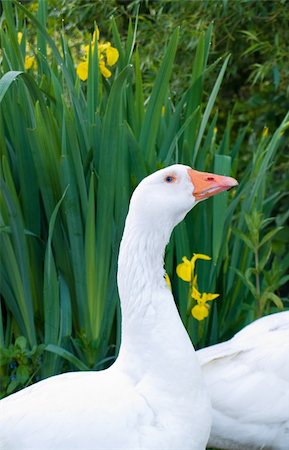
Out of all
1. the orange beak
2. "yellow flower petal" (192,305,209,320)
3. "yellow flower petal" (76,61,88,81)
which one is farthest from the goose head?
"yellow flower petal" (76,61,88,81)

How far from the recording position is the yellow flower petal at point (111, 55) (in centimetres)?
374

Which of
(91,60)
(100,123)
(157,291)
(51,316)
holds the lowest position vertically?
(51,316)

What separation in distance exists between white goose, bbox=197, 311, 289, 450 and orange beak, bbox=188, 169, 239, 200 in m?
0.71

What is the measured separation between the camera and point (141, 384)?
2.66 meters

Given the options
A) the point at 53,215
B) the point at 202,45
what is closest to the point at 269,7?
the point at 202,45

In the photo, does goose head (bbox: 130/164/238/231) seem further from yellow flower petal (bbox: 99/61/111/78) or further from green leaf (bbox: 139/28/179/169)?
yellow flower petal (bbox: 99/61/111/78)

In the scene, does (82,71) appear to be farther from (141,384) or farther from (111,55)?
(141,384)

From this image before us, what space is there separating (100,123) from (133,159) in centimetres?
19

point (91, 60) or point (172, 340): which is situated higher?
point (91, 60)

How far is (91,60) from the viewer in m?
3.51

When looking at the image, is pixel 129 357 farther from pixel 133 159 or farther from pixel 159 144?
pixel 159 144

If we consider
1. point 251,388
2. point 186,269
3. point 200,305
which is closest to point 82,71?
point 186,269

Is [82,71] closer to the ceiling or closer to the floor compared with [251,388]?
closer to the ceiling

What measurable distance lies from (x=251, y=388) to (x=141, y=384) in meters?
0.62
